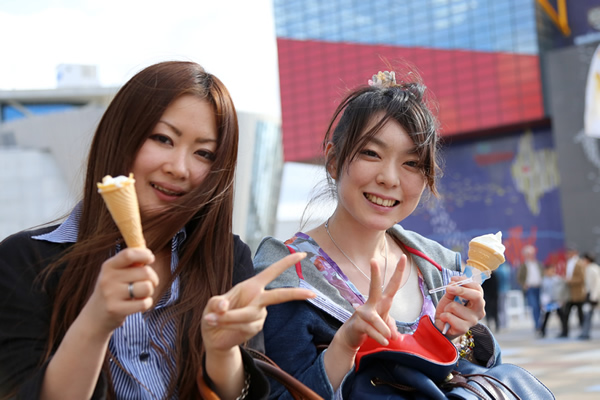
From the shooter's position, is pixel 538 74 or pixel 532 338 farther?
pixel 538 74

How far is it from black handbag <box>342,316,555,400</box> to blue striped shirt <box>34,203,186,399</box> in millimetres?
648

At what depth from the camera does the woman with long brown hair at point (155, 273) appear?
5.68ft

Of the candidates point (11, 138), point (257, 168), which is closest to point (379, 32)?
point (257, 168)

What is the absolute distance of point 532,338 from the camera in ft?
45.0

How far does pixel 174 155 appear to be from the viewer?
2.12 metres

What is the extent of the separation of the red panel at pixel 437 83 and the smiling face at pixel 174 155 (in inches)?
1201

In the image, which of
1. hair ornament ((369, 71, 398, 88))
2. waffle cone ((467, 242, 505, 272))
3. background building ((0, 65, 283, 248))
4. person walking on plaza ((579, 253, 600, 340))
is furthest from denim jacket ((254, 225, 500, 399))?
background building ((0, 65, 283, 248))

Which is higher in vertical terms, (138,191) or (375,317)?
(138,191)

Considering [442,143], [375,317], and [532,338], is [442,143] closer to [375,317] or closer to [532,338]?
[375,317]

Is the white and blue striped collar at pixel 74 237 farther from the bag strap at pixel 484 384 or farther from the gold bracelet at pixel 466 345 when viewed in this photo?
the gold bracelet at pixel 466 345

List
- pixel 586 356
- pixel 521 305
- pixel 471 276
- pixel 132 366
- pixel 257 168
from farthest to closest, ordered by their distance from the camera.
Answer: pixel 257 168 < pixel 521 305 < pixel 586 356 < pixel 471 276 < pixel 132 366

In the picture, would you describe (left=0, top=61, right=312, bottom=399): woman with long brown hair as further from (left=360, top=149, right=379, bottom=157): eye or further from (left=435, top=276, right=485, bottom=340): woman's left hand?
(left=435, top=276, right=485, bottom=340): woman's left hand

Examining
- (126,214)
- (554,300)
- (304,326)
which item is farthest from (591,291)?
(126,214)

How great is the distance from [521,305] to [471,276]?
66.2 feet
